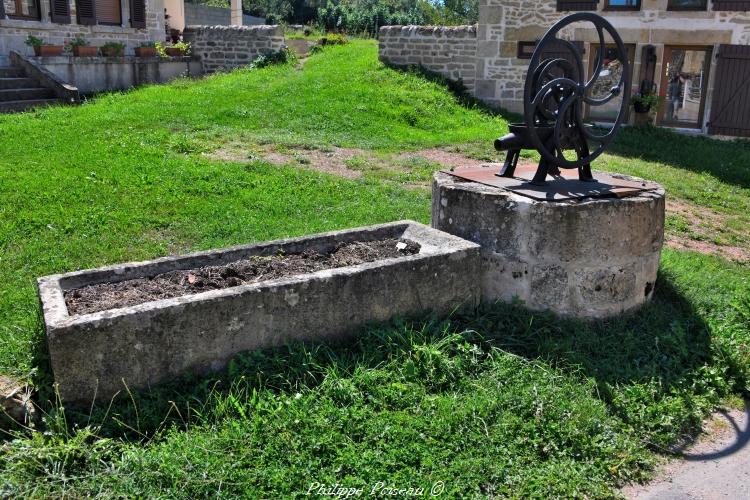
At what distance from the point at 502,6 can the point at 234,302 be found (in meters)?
13.4

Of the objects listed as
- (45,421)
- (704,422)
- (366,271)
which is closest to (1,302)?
(45,421)

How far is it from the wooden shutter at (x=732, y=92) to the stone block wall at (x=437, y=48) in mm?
5217

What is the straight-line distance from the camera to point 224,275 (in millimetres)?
4516

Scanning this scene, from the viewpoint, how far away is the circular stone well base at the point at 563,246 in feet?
16.1

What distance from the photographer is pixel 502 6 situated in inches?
610

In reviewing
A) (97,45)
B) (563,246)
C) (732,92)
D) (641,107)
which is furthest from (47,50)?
(732,92)

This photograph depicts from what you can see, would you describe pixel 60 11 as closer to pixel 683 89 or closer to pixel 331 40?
pixel 331 40

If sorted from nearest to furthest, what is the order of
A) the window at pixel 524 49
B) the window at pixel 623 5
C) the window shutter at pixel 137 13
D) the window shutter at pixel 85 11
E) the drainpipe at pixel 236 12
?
the window at pixel 623 5, the window at pixel 524 49, the window shutter at pixel 85 11, the window shutter at pixel 137 13, the drainpipe at pixel 236 12

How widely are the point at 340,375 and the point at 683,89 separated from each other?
50.1 ft

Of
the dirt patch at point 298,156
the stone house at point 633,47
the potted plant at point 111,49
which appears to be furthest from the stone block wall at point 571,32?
the potted plant at point 111,49

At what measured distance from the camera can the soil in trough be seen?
4.07 m

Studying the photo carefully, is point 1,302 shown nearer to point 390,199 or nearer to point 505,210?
point 505,210

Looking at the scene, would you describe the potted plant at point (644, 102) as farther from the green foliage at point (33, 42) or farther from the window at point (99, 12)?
the window at point (99, 12)

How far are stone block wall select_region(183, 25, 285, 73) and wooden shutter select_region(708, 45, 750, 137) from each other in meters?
9.88
